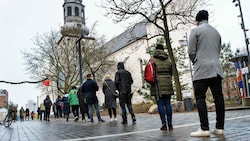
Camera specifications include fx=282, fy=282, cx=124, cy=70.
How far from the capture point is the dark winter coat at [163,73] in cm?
625

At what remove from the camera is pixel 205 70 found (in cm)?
465

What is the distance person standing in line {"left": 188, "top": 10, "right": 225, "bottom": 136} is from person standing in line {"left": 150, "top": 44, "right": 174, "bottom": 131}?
59.0 inches

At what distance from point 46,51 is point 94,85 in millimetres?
21081

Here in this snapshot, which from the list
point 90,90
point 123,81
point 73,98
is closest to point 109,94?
point 90,90

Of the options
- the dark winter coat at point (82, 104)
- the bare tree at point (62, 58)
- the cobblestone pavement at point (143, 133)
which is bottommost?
the cobblestone pavement at point (143, 133)

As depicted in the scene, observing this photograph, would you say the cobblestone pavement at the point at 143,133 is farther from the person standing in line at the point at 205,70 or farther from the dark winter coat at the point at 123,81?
the dark winter coat at the point at 123,81

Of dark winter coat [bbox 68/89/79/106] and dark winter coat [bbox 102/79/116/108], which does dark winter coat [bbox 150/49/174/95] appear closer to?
dark winter coat [bbox 102/79/116/108]

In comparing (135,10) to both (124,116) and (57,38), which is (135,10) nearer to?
(124,116)

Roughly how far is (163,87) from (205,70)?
5.58 feet

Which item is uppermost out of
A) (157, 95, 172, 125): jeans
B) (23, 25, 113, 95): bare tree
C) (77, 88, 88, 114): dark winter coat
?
(23, 25, 113, 95): bare tree

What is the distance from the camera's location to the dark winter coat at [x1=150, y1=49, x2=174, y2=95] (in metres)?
6.25

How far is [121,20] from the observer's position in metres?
18.5

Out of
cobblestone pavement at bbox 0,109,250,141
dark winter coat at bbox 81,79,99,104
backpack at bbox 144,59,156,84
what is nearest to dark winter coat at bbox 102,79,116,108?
dark winter coat at bbox 81,79,99,104

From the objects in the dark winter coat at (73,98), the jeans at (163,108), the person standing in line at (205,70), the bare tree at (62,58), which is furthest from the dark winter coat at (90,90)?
the bare tree at (62,58)
